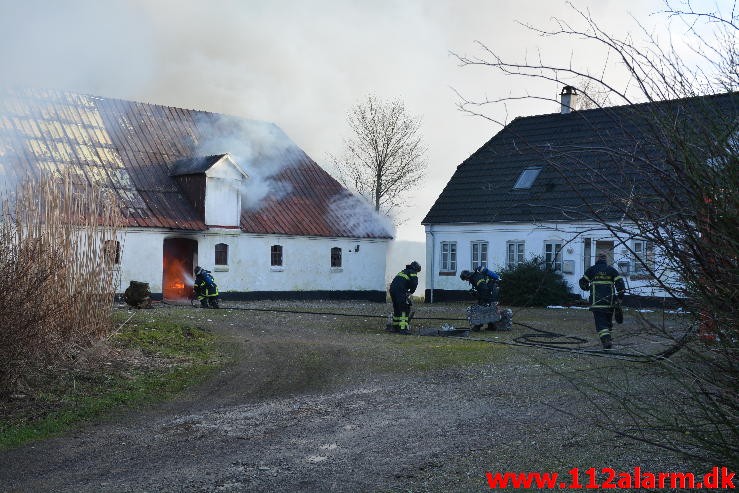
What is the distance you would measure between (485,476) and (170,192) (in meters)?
23.4

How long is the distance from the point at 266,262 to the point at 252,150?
5449 mm

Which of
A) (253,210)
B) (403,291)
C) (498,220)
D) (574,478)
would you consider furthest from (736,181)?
(253,210)

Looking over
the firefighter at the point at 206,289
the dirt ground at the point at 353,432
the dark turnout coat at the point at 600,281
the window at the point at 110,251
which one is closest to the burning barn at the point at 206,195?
the firefighter at the point at 206,289

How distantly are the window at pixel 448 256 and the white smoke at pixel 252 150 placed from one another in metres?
6.77

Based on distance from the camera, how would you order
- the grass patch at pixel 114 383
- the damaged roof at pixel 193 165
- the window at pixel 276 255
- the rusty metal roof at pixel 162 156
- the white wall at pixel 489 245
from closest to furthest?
the grass patch at pixel 114 383 < the rusty metal roof at pixel 162 156 < the white wall at pixel 489 245 < the damaged roof at pixel 193 165 < the window at pixel 276 255

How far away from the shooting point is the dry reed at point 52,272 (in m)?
9.18

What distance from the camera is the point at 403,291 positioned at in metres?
17.1

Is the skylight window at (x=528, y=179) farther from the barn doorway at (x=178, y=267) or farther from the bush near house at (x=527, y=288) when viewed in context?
the barn doorway at (x=178, y=267)

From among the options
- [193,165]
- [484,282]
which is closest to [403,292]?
[484,282]

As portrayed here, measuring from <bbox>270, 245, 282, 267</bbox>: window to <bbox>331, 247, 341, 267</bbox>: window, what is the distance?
100 inches

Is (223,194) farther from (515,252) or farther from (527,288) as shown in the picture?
(527,288)

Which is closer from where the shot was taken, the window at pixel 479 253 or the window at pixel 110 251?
the window at pixel 110 251

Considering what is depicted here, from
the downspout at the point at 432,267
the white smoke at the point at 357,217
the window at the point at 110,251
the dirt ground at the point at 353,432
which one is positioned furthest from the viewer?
the white smoke at the point at 357,217

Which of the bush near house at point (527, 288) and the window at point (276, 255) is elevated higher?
the window at point (276, 255)
